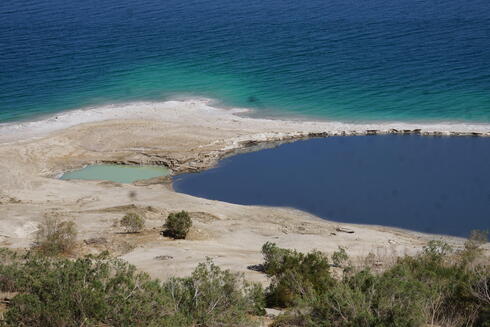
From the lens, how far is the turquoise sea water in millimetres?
46250

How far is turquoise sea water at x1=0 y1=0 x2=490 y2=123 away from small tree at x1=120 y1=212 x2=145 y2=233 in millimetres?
20728

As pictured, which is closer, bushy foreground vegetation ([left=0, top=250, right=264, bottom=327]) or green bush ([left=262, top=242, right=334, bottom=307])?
bushy foreground vegetation ([left=0, top=250, right=264, bottom=327])

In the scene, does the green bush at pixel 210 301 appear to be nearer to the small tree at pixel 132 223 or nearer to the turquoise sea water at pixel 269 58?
the small tree at pixel 132 223

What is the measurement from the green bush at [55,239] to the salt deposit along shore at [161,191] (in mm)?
645

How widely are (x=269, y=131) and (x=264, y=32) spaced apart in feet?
75.7

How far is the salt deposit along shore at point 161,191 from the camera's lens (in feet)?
81.8

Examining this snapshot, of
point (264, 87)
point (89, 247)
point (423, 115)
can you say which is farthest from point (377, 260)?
point (264, 87)

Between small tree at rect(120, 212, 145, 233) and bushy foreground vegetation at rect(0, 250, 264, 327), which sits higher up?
small tree at rect(120, 212, 145, 233)

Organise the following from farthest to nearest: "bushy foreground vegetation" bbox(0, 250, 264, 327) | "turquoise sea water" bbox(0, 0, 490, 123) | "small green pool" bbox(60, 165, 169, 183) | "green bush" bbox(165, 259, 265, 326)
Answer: "turquoise sea water" bbox(0, 0, 490, 123) < "small green pool" bbox(60, 165, 169, 183) < "green bush" bbox(165, 259, 265, 326) < "bushy foreground vegetation" bbox(0, 250, 264, 327)

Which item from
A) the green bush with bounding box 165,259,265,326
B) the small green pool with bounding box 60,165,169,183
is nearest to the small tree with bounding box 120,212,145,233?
the small green pool with bounding box 60,165,169,183

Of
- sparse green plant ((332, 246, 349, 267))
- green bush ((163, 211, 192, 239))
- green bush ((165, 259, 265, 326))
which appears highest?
green bush ((163, 211, 192, 239))

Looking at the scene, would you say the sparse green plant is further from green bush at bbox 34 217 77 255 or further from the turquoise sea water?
the turquoise sea water

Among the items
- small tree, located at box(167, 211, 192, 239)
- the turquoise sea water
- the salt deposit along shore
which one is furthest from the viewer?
the turquoise sea water

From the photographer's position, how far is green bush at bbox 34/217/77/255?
2288cm
